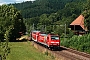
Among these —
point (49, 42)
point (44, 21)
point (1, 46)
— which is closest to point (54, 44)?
point (49, 42)

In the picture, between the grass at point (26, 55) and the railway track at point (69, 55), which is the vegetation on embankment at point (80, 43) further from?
the grass at point (26, 55)

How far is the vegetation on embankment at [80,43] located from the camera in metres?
50.2

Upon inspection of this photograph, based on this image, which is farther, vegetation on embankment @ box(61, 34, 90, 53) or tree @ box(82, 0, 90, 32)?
tree @ box(82, 0, 90, 32)

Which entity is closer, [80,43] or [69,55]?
[69,55]

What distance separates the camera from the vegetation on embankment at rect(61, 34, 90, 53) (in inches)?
1975

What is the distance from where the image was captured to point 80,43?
5547 cm

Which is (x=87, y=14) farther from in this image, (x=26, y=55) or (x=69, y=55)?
(x=26, y=55)

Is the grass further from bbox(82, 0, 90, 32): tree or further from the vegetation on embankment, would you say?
bbox(82, 0, 90, 32): tree

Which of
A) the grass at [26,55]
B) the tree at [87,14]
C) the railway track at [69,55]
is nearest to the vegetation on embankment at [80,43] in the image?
the railway track at [69,55]

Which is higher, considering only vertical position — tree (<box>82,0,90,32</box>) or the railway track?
tree (<box>82,0,90,32</box>)

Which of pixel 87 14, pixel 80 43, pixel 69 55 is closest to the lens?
pixel 69 55

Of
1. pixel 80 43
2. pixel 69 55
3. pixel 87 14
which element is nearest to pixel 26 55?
pixel 69 55

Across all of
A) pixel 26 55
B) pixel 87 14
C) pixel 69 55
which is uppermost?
pixel 87 14

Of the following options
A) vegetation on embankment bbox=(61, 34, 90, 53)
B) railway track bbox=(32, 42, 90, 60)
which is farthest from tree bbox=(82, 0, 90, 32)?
railway track bbox=(32, 42, 90, 60)
